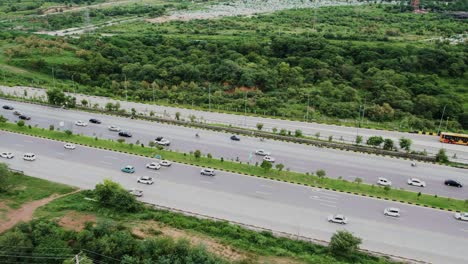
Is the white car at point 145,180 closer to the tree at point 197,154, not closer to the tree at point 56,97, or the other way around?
the tree at point 197,154

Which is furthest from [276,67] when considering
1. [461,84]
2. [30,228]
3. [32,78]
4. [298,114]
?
[30,228]

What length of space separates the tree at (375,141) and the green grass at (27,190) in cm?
3134

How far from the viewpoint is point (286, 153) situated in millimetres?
45656

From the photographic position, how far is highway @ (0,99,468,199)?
1590 inches

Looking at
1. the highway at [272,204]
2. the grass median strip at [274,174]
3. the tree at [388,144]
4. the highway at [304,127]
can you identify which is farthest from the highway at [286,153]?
the highway at [272,204]

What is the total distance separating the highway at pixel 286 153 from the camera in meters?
40.4

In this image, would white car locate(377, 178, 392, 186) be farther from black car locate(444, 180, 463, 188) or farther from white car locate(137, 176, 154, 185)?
white car locate(137, 176, 154, 185)

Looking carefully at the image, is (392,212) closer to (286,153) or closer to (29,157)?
(286,153)

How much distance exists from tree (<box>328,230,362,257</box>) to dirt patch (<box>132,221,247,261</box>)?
607cm

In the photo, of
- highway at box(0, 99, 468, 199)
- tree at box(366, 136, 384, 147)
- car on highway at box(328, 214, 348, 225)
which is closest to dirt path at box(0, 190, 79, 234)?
highway at box(0, 99, 468, 199)

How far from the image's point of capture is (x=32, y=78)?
78250mm

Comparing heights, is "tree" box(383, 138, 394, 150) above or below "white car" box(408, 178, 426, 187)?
above

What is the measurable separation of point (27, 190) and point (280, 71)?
50.8 meters

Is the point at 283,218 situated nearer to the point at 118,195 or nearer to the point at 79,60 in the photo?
the point at 118,195
